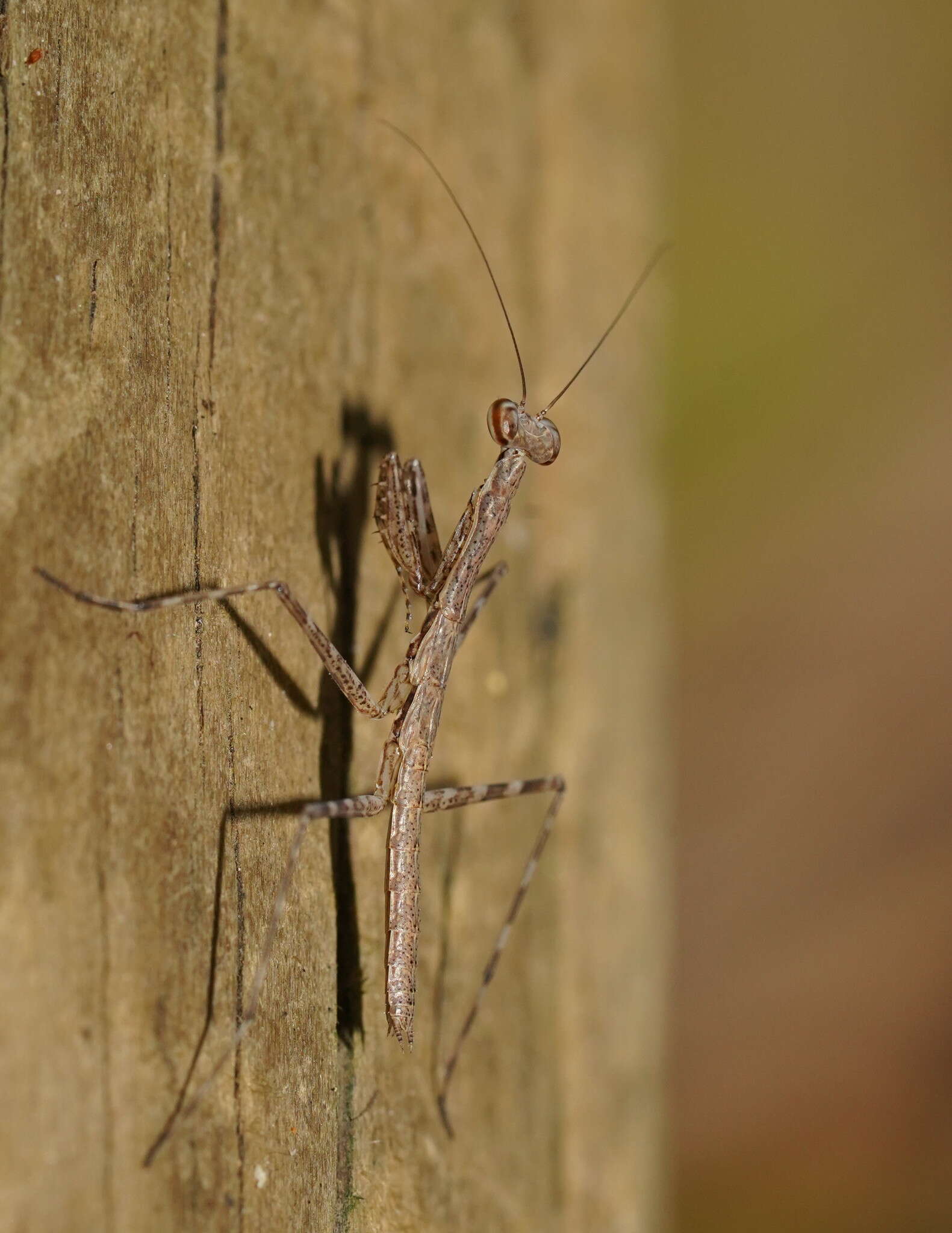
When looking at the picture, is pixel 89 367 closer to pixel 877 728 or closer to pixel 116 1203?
pixel 116 1203

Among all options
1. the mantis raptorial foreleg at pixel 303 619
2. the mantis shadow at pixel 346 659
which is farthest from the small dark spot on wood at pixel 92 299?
the mantis shadow at pixel 346 659

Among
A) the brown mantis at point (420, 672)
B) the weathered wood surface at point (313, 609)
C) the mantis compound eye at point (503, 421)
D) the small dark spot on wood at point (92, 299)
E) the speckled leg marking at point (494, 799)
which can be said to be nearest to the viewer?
the weathered wood surface at point (313, 609)

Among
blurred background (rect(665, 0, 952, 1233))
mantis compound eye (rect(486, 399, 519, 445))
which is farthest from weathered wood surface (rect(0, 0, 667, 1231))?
blurred background (rect(665, 0, 952, 1233))

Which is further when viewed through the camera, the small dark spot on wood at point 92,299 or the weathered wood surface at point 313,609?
the small dark spot on wood at point 92,299

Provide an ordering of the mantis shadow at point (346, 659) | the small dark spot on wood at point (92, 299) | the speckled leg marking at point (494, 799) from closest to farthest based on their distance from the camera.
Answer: the small dark spot on wood at point (92, 299)
the mantis shadow at point (346, 659)
the speckled leg marking at point (494, 799)

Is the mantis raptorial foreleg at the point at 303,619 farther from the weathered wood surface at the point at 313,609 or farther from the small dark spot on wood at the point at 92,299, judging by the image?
the small dark spot on wood at the point at 92,299

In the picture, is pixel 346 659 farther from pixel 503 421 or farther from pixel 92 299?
pixel 92 299

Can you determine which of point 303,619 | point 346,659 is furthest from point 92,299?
point 346,659

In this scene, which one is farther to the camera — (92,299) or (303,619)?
(303,619)
